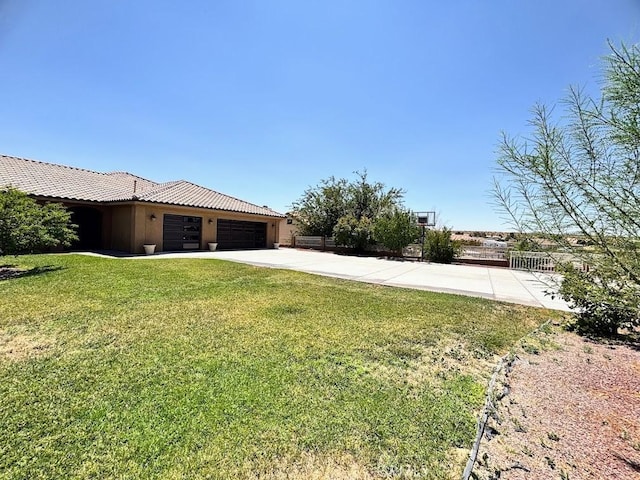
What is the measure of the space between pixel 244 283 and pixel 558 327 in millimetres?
8268

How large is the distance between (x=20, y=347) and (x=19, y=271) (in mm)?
8483

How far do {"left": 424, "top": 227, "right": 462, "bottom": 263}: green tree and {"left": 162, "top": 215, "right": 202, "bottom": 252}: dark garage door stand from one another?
16183mm

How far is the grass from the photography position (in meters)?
2.37

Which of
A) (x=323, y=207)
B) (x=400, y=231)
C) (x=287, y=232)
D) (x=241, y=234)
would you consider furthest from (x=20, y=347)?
(x=287, y=232)

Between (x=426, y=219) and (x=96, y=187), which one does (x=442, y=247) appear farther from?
(x=96, y=187)

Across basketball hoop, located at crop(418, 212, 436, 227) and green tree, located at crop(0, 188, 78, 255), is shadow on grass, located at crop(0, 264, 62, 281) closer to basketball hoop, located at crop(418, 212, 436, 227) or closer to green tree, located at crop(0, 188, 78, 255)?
green tree, located at crop(0, 188, 78, 255)

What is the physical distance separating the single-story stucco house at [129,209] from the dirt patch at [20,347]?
1389 cm

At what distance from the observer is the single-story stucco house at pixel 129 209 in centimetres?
1736

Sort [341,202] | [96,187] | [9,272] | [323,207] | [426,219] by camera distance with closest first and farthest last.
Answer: [9,272] → [96,187] → [426,219] → [323,207] → [341,202]

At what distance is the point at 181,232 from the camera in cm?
2027

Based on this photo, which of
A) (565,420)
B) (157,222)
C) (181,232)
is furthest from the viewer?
(181,232)

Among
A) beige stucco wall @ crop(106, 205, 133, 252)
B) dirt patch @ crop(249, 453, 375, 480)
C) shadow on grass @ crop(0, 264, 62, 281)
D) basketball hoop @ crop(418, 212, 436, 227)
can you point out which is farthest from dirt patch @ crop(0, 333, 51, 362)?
basketball hoop @ crop(418, 212, 436, 227)

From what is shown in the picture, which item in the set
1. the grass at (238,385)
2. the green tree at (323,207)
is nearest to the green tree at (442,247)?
the green tree at (323,207)

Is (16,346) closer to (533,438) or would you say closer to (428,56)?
(533,438)
